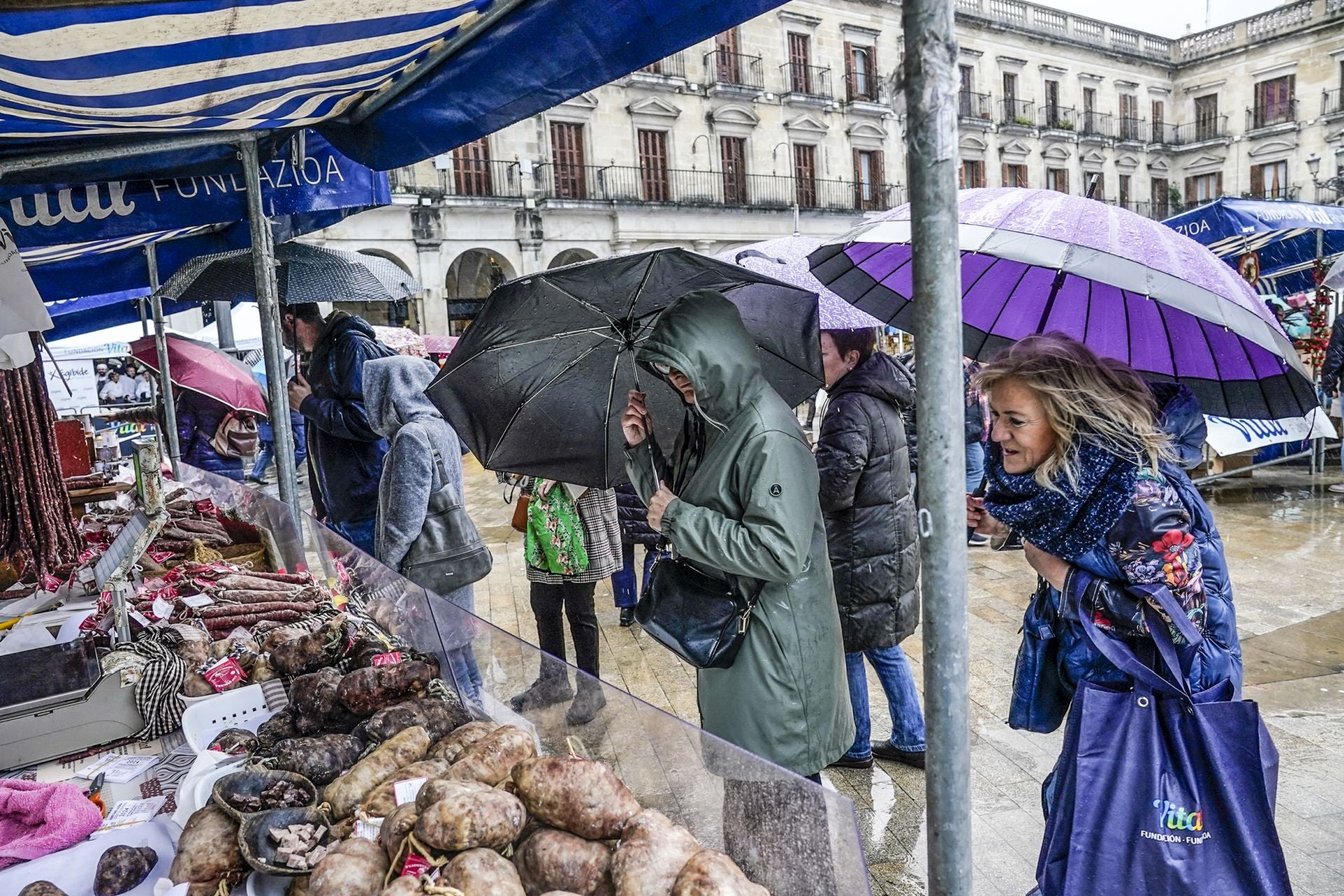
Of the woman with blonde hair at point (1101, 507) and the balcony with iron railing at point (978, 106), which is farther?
the balcony with iron railing at point (978, 106)

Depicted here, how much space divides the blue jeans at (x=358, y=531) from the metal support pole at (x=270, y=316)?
83 cm

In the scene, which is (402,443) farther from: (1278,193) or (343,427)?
(1278,193)

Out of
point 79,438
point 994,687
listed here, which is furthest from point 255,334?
point 994,687

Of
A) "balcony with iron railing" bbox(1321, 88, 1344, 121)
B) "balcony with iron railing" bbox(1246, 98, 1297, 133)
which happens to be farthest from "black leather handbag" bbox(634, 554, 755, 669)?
"balcony with iron railing" bbox(1246, 98, 1297, 133)

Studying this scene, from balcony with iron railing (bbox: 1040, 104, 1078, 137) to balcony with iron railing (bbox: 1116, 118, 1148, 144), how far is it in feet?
10.1

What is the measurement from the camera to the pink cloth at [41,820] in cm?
177

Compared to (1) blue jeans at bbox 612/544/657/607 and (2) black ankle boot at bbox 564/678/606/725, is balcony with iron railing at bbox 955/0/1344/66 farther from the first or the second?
(2) black ankle boot at bbox 564/678/606/725

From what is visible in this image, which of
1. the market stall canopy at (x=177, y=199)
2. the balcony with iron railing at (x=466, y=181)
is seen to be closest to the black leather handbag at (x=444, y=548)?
the market stall canopy at (x=177, y=199)

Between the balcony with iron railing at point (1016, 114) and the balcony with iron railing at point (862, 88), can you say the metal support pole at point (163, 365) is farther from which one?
the balcony with iron railing at point (1016, 114)

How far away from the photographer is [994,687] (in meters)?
4.34

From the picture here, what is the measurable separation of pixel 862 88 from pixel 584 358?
30032mm

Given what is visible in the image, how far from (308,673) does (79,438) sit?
152 inches

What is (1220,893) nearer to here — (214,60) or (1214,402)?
(1214,402)

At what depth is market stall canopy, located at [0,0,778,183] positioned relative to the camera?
5.60 feet
